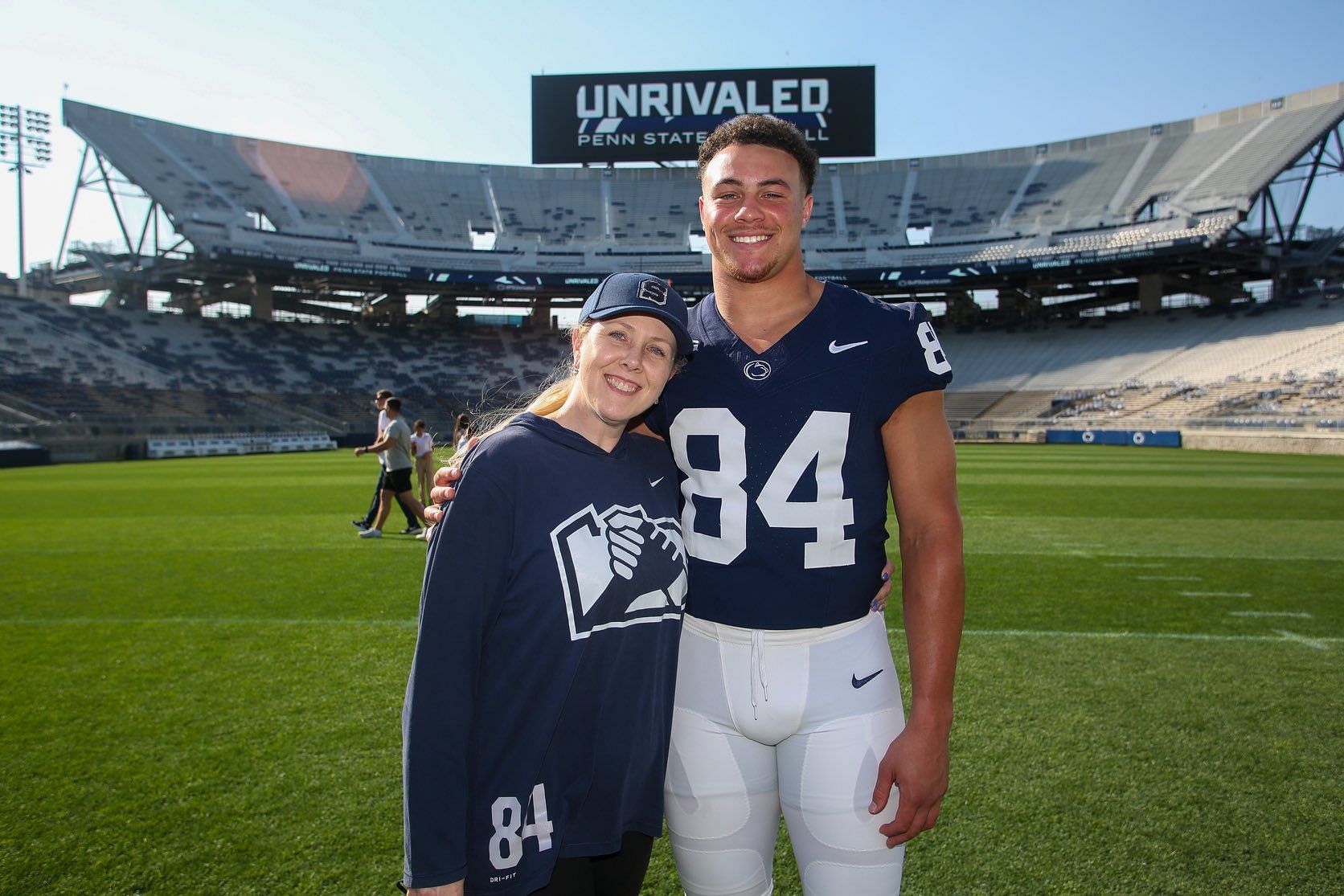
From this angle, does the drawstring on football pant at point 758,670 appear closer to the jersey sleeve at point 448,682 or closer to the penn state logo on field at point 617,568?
the penn state logo on field at point 617,568

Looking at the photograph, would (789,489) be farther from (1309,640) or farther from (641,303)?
(1309,640)

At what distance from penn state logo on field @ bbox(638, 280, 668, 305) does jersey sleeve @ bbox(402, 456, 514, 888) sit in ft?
1.79

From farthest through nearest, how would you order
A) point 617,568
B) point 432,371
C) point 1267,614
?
point 432,371 < point 1267,614 < point 617,568

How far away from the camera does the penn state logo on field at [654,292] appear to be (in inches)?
68.6

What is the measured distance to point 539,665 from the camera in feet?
5.16

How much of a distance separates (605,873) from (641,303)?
4.12 feet

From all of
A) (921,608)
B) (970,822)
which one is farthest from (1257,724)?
(921,608)

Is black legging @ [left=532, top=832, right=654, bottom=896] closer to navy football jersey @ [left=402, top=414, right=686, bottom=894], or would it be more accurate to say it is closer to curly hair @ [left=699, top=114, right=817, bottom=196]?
navy football jersey @ [left=402, top=414, right=686, bottom=894]

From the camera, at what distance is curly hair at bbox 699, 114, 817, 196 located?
1.81 m

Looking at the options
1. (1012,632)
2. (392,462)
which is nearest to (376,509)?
(392,462)

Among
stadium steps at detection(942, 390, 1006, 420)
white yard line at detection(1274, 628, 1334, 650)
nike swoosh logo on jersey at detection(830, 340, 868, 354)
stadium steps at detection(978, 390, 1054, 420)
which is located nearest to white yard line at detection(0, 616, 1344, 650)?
white yard line at detection(1274, 628, 1334, 650)

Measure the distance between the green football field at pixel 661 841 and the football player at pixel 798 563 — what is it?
1.10 metres

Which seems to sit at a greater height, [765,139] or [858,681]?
[765,139]

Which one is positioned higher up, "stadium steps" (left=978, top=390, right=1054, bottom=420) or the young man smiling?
"stadium steps" (left=978, top=390, right=1054, bottom=420)
